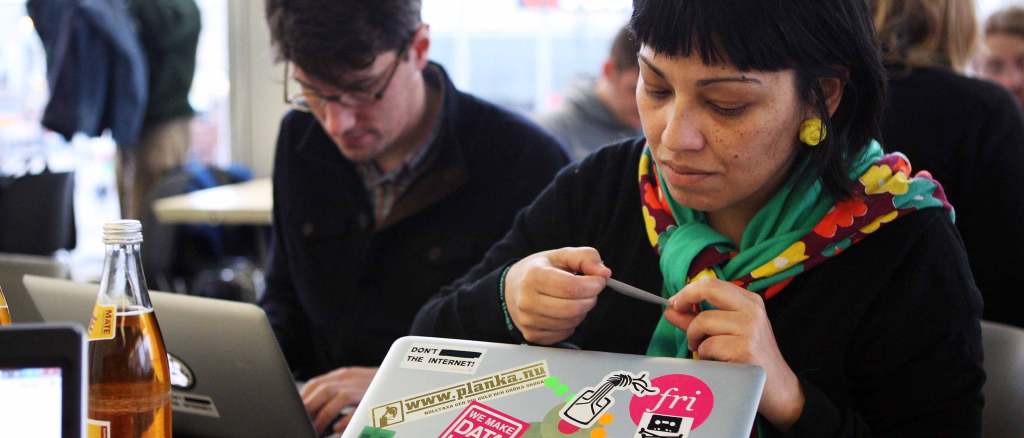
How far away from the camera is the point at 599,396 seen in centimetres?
85

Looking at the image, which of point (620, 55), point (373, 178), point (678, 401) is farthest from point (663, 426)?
point (620, 55)

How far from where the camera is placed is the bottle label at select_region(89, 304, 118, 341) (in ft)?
3.25

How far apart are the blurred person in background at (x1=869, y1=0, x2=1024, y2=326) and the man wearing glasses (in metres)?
0.68

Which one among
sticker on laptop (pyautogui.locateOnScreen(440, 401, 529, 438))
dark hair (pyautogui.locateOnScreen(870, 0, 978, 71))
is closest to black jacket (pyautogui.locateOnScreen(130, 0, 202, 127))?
dark hair (pyautogui.locateOnScreen(870, 0, 978, 71))

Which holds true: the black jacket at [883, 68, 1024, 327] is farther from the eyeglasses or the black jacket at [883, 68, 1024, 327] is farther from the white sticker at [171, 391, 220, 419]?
the white sticker at [171, 391, 220, 419]

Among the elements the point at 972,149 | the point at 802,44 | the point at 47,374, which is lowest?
the point at 972,149

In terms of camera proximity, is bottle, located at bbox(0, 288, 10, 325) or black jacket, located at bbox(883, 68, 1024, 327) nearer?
bottle, located at bbox(0, 288, 10, 325)

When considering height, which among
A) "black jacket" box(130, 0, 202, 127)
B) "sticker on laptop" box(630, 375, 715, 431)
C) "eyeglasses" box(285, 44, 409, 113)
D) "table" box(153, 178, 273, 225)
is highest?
"eyeglasses" box(285, 44, 409, 113)

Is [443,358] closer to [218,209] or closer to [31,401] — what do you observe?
[31,401]

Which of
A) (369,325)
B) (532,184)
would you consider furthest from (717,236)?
(369,325)

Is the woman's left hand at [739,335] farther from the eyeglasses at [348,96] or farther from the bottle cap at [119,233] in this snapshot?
the eyeglasses at [348,96]

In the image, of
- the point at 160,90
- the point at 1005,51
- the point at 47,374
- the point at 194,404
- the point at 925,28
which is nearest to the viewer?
the point at 47,374

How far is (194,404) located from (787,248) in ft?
2.16

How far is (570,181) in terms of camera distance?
1354 millimetres
